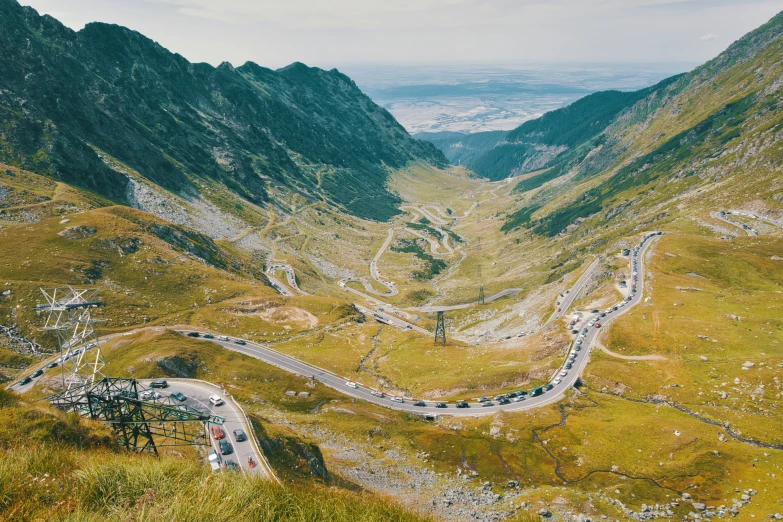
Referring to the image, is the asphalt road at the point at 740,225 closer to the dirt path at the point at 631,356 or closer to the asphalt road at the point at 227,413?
the dirt path at the point at 631,356

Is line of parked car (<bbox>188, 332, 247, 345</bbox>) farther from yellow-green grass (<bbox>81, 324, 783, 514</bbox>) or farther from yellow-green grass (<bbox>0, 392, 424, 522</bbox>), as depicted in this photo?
yellow-green grass (<bbox>0, 392, 424, 522</bbox>)

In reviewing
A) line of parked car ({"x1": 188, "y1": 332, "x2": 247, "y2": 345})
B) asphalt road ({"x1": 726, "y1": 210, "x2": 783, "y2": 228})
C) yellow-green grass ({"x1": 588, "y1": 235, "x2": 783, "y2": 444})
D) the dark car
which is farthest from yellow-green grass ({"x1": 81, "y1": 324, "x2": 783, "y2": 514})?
asphalt road ({"x1": 726, "y1": 210, "x2": 783, "y2": 228})

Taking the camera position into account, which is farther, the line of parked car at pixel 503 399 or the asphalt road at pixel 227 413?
the line of parked car at pixel 503 399

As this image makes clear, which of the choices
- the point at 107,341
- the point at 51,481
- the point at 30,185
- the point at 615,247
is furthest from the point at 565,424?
the point at 30,185

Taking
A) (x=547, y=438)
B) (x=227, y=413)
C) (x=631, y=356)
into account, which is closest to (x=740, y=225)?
(x=631, y=356)

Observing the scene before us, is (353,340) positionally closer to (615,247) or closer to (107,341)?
(107,341)

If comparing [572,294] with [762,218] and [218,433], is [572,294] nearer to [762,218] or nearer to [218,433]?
[762,218]

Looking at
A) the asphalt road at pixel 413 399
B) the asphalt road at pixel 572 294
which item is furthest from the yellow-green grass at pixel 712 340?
the asphalt road at pixel 572 294
